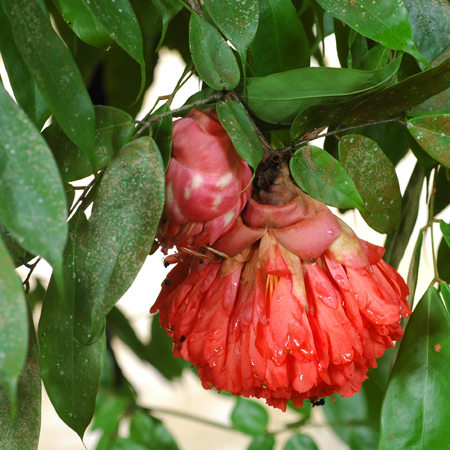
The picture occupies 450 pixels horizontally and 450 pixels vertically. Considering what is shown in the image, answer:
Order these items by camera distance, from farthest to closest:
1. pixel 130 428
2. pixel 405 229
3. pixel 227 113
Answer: pixel 130 428, pixel 405 229, pixel 227 113

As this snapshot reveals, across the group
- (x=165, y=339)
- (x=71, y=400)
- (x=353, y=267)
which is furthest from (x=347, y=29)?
(x=165, y=339)

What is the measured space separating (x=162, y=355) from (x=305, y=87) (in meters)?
0.51

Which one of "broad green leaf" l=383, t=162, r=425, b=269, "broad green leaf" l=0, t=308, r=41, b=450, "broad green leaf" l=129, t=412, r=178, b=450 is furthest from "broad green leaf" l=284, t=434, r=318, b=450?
"broad green leaf" l=0, t=308, r=41, b=450

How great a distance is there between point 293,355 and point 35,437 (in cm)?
13

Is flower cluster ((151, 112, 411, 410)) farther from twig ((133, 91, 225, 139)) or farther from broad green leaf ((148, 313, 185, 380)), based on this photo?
broad green leaf ((148, 313, 185, 380))

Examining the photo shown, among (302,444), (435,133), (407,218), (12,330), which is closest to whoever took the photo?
(12,330)

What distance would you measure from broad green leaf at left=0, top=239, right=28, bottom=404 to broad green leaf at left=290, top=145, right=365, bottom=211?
13cm

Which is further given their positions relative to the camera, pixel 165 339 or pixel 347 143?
pixel 165 339

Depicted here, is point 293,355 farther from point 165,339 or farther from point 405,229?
point 165,339

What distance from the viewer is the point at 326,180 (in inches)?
8.8

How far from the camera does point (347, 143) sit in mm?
253

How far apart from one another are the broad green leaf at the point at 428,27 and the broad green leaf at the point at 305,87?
0.24ft

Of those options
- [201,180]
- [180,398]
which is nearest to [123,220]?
[201,180]

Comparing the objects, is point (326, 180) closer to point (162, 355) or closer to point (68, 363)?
point (68, 363)
